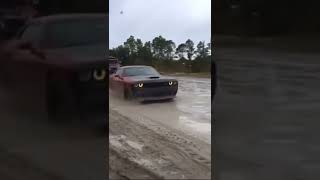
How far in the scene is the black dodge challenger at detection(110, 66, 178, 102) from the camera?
362 centimetres

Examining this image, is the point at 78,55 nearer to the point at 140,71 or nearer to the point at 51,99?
the point at 51,99

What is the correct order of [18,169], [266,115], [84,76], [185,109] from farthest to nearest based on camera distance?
1. [185,109]
2. [266,115]
3. [84,76]
4. [18,169]

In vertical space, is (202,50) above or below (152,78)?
above

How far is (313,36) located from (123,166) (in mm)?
2662

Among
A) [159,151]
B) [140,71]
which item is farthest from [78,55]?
[159,151]

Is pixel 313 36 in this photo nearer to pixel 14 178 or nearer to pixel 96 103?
pixel 96 103

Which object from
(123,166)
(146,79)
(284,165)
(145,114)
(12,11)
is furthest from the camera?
(123,166)

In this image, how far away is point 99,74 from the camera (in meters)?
2.46


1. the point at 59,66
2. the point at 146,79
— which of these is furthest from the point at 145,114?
the point at 59,66

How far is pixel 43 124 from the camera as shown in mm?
2363

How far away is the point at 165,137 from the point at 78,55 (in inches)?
97.6

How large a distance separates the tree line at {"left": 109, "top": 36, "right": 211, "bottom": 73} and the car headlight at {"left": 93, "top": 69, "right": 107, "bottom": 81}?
943 millimetres

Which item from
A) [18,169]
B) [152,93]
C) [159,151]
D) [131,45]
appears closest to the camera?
[18,169]

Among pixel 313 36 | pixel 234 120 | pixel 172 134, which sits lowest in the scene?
pixel 172 134
